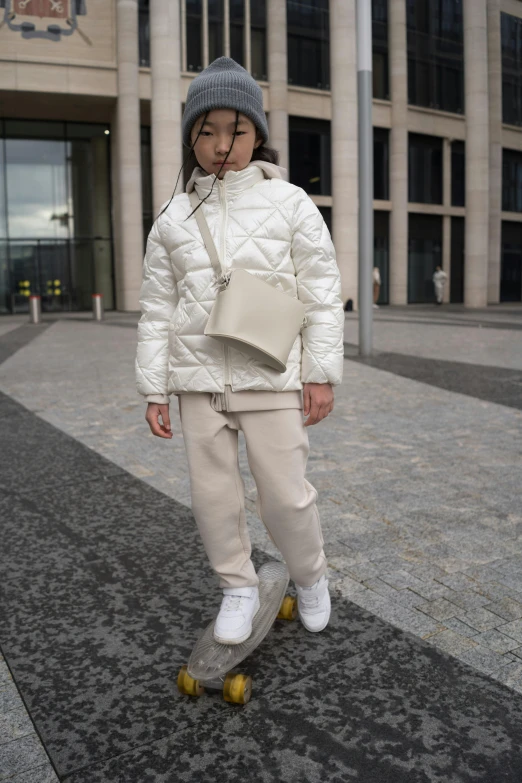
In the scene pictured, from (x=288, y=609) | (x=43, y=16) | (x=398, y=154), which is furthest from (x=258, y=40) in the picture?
(x=288, y=609)

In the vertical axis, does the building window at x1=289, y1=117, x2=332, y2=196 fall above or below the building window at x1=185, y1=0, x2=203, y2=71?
below

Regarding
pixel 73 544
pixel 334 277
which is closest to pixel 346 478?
pixel 73 544

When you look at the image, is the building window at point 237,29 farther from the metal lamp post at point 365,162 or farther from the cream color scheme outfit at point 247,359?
the cream color scheme outfit at point 247,359

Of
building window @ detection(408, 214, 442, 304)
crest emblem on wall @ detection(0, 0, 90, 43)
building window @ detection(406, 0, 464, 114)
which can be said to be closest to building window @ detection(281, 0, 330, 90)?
building window @ detection(406, 0, 464, 114)

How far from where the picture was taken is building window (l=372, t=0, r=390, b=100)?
33031mm

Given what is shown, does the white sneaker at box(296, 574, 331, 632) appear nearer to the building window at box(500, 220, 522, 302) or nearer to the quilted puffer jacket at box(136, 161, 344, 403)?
the quilted puffer jacket at box(136, 161, 344, 403)

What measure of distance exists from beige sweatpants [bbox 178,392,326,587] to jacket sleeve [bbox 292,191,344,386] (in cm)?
17

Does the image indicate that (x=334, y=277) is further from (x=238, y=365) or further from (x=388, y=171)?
(x=388, y=171)

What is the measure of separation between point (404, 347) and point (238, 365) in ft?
36.5

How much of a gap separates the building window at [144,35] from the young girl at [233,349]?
29996mm

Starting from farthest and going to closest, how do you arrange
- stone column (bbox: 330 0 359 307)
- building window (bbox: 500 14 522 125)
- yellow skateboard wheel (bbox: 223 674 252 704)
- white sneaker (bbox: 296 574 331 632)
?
building window (bbox: 500 14 522 125) < stone column (bbox: 330 0 359 307) < white sneaker (bbox: 296 574 331 632) < yellow skateboard wheel (bbox: 223 674 252 704)

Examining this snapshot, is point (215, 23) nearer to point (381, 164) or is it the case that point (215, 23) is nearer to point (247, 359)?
point (381, 164)

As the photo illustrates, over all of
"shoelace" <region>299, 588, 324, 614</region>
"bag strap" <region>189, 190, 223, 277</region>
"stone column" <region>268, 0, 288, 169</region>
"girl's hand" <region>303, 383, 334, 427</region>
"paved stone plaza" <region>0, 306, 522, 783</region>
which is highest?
"stone column" <region>268, 0, 288, 169</region>

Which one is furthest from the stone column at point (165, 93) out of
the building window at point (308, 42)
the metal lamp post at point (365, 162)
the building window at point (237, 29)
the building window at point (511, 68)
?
the building window at point (511, 68)
